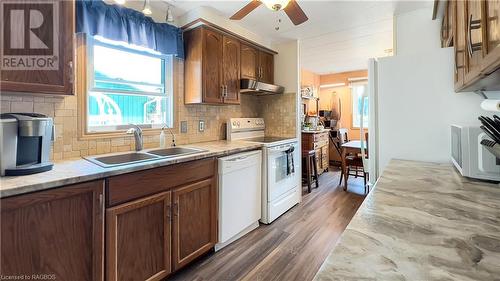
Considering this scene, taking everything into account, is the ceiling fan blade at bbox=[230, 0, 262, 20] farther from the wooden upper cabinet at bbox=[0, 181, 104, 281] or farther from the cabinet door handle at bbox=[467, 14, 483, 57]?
the wooden upper cabinet at bbox=[0, 181, 104, 281]

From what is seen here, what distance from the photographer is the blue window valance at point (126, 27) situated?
1706mm

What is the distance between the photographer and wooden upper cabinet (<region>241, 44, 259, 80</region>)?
2.91 meters

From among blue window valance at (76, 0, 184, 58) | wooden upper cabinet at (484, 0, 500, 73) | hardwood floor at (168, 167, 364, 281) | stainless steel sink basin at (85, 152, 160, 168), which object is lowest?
hardwood floor at (168, 167, 364, 281)

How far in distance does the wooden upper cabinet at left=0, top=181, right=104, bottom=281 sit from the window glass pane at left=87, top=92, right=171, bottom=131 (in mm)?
884

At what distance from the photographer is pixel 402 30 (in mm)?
2443

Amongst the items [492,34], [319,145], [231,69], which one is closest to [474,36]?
[492,34]

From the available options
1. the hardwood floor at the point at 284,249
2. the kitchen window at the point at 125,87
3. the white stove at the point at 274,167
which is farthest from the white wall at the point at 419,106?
the kitchen window at the point at 125,87

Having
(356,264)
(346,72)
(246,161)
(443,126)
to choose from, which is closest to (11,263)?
(356,264)

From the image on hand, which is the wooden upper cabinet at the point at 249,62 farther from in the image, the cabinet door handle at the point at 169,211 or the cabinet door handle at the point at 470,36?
the cabinet door handle at the point at 470,36

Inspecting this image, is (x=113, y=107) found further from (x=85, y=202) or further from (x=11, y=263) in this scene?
(x=11, y=263)

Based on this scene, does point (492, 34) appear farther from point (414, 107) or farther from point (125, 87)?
point (125, 87)

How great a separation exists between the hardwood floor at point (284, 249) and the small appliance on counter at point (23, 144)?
121 cm

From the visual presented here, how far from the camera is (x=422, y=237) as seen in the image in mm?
646

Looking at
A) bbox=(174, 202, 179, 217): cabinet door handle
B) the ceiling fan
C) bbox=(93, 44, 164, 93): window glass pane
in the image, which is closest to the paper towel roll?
the ceiling fan
